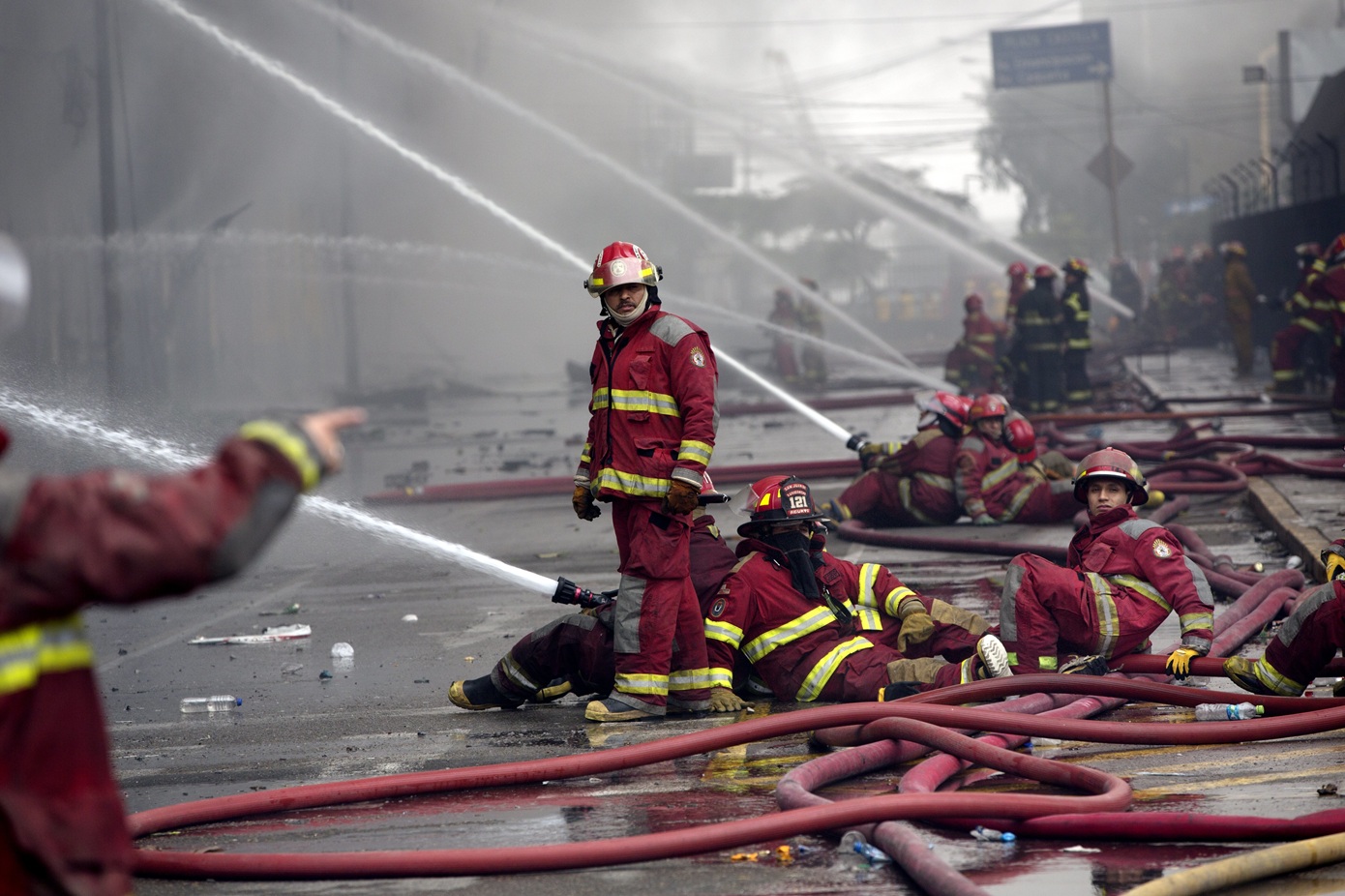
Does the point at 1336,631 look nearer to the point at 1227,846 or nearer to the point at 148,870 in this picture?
the point at 1227,846

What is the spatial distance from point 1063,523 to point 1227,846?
706 centimetres

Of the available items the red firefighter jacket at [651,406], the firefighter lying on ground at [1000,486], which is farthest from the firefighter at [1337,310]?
the red firefighter jacket at [651,406]

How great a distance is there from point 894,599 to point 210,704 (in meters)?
3.03

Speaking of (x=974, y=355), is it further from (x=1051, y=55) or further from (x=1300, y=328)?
(x=1051, y=55)

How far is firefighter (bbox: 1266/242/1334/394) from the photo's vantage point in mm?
16328

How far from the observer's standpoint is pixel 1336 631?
4906 mm

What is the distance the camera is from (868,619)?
5879 millimetres

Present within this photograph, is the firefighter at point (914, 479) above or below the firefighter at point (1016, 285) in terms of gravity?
below

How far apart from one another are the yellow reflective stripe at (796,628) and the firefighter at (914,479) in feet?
15.7

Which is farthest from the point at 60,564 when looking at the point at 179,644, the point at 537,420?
the point at 537,420

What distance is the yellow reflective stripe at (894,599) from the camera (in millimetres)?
5871

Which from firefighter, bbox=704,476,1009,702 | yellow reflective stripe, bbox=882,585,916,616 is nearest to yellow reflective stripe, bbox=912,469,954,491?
firefighter, bbox=704,476,1009,702

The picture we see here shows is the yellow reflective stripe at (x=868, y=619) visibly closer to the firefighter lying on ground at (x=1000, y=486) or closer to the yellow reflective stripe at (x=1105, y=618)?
the yellow reflective stripe at (x=1105, y=618)

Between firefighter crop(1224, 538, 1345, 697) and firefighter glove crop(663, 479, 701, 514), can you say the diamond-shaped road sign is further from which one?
firefighter glove crop(663, 479, 701, 514)
